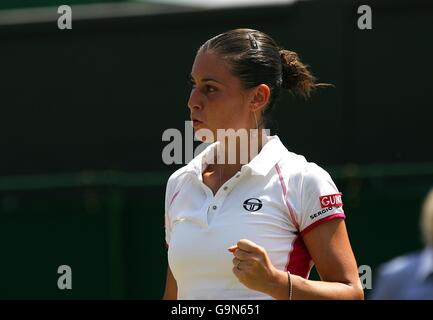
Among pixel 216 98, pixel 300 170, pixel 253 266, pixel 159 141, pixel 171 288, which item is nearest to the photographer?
pixel 253 266

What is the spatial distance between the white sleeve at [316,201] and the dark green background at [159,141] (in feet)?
12.5

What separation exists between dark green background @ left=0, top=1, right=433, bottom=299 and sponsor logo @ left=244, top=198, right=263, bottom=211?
3.81 meters

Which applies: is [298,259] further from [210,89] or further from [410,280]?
[210,89]

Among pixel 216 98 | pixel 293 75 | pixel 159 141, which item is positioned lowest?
pixel 216 98

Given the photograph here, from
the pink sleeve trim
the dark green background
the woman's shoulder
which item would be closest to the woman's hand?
the pink sleeve trim

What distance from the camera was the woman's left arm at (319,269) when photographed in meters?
2.99

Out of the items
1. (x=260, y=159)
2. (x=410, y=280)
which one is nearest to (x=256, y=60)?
(x=260, y=159)

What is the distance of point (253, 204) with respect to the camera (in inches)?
129

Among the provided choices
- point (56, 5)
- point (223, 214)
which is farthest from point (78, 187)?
point (223, 214)

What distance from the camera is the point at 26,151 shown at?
331 inches

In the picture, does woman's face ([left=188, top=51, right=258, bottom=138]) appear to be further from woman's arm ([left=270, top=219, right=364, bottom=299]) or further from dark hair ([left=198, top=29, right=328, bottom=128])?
woman's arm ([left=270, top=219, right=364, bottom=299])

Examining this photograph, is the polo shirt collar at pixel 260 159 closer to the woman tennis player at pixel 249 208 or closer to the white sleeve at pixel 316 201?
the woman tennis player at pixel 249 208

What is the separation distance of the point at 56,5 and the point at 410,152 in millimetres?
3120

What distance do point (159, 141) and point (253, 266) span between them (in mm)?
5096
